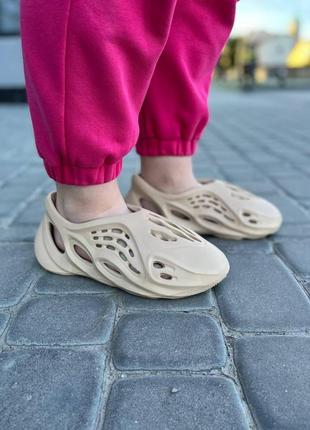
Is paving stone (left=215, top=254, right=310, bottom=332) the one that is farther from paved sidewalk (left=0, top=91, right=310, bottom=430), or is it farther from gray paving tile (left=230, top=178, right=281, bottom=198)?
gray paving tile (left=230, top=178, right=281, bottom=198)

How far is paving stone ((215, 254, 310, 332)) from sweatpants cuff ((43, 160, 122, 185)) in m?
0.34

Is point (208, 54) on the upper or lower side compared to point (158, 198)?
upper

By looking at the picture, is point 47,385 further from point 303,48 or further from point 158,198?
point 303,48

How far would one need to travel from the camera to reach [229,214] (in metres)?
1.16

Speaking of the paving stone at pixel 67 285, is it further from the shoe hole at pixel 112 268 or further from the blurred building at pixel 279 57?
the blurred building at pixel 279 57

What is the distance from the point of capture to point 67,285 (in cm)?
94


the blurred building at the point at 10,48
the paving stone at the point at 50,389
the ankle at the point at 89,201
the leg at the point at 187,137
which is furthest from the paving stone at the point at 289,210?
the blurred building at the point at 10,48

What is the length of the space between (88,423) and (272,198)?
119 cm

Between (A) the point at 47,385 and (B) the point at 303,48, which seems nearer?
(A) the point at 47,385

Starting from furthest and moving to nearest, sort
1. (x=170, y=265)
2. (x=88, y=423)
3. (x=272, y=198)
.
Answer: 1. (x=272, y=198)
2. (x=170, y=265)
3. (x=88, y=423)

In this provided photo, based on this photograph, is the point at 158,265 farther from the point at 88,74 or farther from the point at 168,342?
the point at 88,74

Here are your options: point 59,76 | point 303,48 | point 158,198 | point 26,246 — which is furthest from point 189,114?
point 303,48

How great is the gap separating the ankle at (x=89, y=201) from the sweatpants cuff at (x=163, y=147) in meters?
0.21

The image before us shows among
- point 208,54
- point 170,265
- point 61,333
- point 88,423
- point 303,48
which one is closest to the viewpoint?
point 88,423
